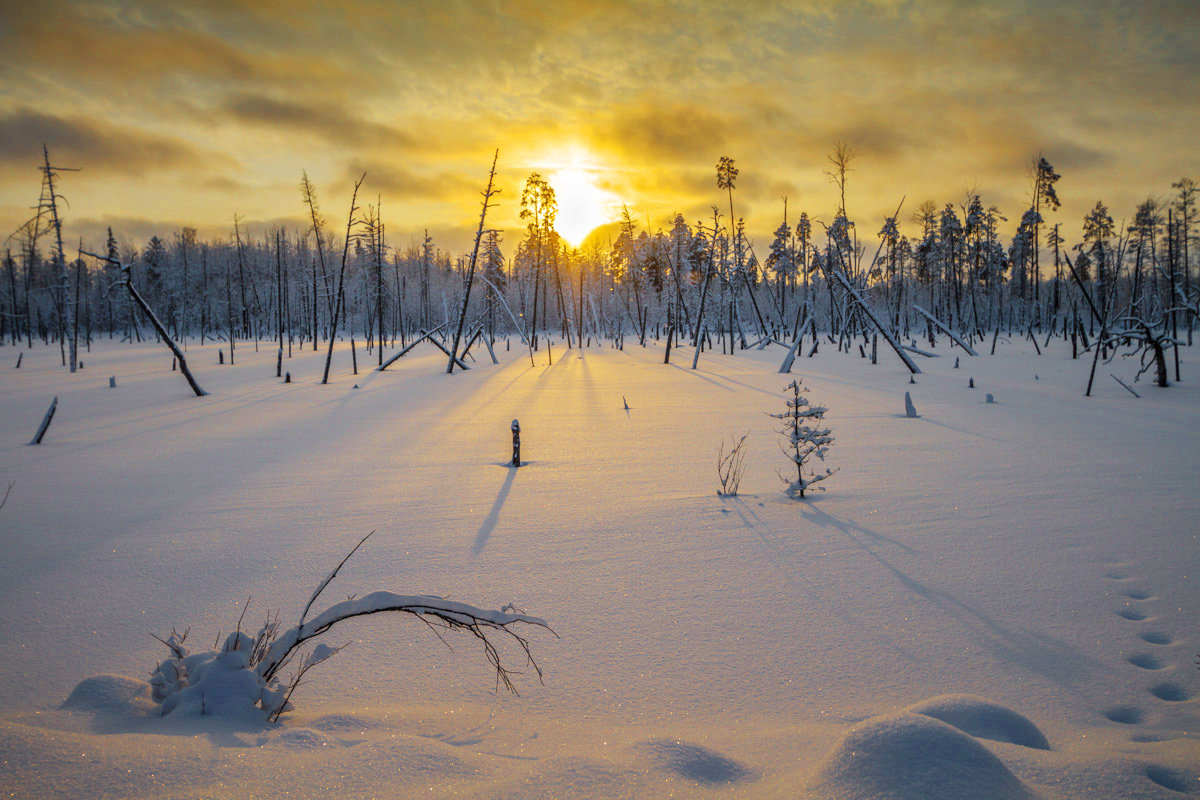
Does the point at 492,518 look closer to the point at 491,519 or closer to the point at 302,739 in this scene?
the point at 491,519

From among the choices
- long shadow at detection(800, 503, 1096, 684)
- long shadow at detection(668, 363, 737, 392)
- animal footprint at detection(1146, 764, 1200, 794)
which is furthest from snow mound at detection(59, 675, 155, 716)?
long shadow at detection(668, 363, 737, 392)

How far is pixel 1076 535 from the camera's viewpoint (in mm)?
4840

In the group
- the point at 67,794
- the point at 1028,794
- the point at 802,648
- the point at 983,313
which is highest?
the point at 983,313

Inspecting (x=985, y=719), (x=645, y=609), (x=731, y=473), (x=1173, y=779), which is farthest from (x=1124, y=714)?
(x=731, y=473)

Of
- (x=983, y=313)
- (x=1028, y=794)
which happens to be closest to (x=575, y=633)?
(x=1028, y=794)

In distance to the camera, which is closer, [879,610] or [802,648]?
[802,648]

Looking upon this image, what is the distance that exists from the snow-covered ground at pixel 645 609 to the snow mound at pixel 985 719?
0.05 ft

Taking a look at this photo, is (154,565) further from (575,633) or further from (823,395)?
(823,395)

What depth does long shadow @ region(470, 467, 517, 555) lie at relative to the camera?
16.3 ft

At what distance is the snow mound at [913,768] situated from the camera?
5.91 feet

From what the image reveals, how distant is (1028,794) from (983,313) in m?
75.0

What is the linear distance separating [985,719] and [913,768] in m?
0.83

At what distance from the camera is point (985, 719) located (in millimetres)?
2410

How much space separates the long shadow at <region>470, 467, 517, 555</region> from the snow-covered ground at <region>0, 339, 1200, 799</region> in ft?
0.12
